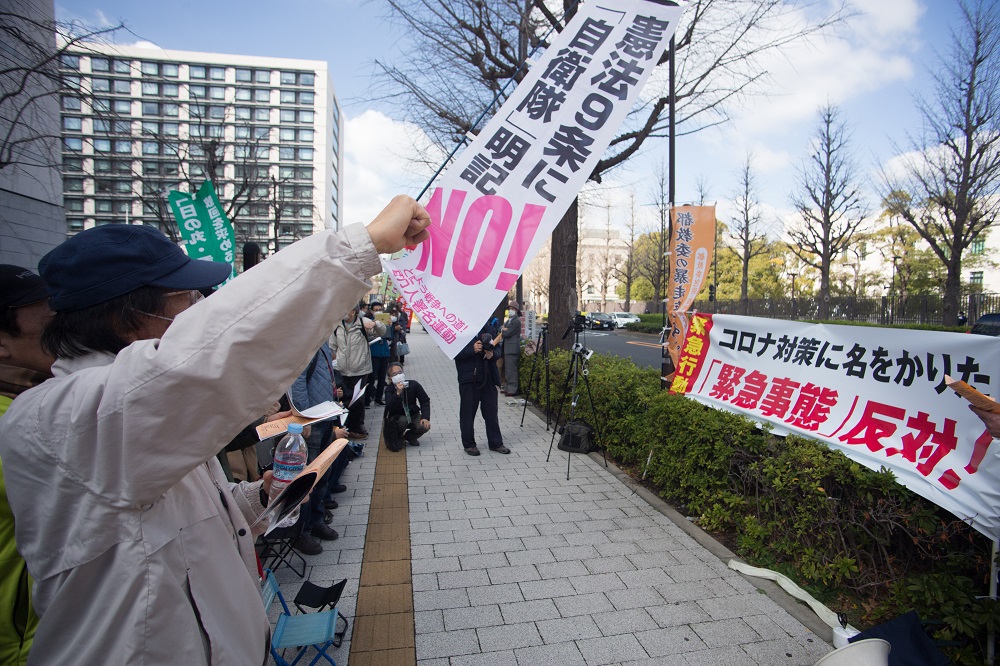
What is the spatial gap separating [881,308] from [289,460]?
26058 mm

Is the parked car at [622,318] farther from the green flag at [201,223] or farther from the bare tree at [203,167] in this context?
the green flag at [201,223]

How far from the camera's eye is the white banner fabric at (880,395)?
9.52 ft

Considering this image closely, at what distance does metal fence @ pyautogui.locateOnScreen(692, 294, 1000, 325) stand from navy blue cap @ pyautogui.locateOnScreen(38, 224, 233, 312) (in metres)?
15.8

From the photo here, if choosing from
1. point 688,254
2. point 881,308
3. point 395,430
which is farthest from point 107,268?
point 881,308

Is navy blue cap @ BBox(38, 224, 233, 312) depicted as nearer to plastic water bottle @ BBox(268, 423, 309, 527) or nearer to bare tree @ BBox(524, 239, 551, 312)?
plastic water bottle @ BBox(268, 423, 309, 527)

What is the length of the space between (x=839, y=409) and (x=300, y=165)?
254 ft

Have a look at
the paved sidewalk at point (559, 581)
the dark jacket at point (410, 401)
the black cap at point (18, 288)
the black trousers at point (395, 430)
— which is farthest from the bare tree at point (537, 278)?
the black cap at point (18, 288)

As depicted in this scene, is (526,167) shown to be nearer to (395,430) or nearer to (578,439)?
(578,439)

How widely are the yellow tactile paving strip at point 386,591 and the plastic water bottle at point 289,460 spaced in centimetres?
84

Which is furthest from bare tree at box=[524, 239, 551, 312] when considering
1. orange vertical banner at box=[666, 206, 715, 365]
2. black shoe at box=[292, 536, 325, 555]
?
black shoe at box=[292, 536, 325, 555]

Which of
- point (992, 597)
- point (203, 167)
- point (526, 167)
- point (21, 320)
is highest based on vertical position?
point (203, 167)

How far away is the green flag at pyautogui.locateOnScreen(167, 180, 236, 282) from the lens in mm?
7105

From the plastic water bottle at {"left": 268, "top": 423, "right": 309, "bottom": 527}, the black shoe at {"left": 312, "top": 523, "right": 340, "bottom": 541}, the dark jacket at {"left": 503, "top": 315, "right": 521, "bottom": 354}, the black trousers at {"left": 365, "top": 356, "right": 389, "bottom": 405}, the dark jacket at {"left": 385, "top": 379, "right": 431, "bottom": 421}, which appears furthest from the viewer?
the dark jacket at {"left": 503, "top": 315, "right": 521, "bottom": 354}

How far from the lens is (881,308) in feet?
71.4
